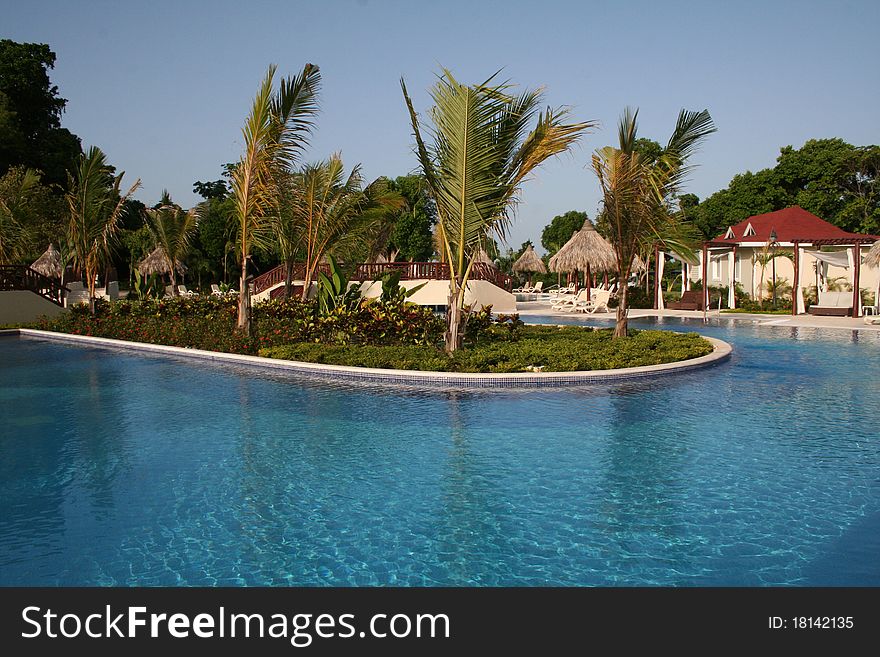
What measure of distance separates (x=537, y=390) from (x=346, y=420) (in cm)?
335

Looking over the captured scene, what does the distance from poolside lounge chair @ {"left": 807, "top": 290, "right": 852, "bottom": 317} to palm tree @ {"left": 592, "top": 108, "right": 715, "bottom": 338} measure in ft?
41.3

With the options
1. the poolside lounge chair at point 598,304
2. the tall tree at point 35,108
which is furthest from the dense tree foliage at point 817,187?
the tall tree at point 35,108

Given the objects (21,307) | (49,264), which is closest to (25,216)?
(21,307)

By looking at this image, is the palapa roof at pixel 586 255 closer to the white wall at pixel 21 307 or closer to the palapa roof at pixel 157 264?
the white wall at pixel 21 307

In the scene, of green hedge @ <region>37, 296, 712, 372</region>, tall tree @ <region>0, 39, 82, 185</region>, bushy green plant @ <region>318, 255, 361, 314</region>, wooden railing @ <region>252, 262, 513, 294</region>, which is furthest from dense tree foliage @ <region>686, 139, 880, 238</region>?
tall tree @ <region>0, 39, 82, 185</region>

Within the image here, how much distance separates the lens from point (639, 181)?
583 inches

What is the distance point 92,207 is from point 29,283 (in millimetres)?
6914

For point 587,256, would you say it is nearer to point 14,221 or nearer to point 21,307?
point 21,307

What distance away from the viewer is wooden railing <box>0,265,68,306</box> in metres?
23.7

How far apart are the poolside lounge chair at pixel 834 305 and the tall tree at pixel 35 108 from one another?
3990cm

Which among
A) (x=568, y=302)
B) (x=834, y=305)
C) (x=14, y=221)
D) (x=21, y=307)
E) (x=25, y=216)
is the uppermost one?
(x=25, y=216)

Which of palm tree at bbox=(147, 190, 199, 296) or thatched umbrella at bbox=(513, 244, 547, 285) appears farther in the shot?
thatched umbrella at bbox=(513, 244, 547, 285)

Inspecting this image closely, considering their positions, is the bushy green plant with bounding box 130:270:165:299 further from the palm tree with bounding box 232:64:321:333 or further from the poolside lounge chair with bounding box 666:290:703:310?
the poolside lounge chair with bounding box 666:290:703:310
